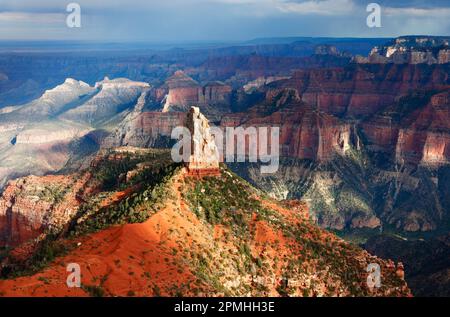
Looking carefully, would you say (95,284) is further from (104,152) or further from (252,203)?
(104,152)

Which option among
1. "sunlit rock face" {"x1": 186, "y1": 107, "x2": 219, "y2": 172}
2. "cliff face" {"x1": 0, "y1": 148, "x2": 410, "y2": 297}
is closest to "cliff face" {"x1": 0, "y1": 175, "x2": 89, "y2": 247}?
"cliff face" {"x1": 0, "y1": 148, "x2": 410, "y2": 297}

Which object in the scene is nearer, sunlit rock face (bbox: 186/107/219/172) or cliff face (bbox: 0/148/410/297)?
cliff face (bbox: 0/148/410/297)

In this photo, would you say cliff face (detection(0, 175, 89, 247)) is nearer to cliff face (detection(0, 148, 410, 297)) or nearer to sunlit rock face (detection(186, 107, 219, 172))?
cliff face (detection(0, 148, 410, 297))

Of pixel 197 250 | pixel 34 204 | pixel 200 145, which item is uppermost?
pixel 200 145

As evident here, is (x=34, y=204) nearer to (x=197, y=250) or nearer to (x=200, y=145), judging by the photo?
(x=200, y=145)

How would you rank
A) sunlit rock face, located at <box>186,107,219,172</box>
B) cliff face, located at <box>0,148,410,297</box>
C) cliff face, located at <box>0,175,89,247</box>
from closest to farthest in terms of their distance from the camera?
cliff face, located at <box>0,148,410,297</box>
sunlit rock face, located at <box>186,107,219,172</box>
cliff face, located at <box>0,175,89,247</box>

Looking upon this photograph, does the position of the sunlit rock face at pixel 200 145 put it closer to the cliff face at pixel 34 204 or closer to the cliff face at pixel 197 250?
the cliff face at pixel 197 250

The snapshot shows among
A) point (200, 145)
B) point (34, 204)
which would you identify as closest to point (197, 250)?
point (200, 145)

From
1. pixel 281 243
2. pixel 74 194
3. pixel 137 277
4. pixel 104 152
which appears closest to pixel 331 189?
pixel 104 152
